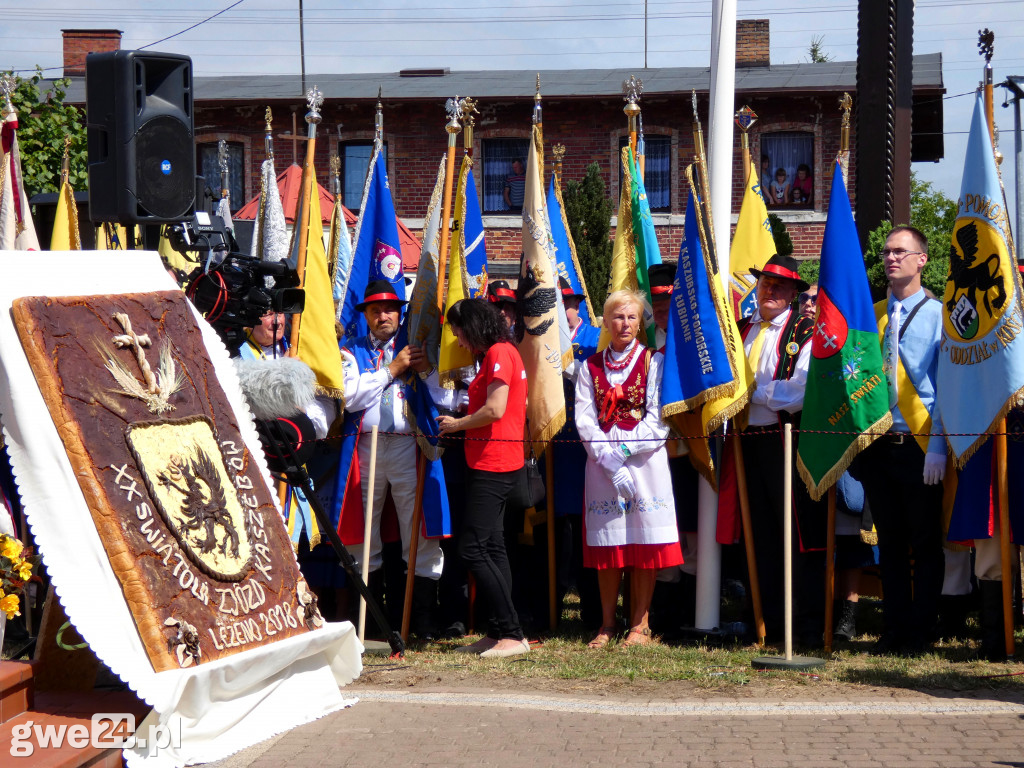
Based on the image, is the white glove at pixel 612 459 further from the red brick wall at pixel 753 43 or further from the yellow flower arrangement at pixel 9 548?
the red brick wall at pixel 753 43

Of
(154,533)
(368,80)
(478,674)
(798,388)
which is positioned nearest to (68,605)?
(154,533)

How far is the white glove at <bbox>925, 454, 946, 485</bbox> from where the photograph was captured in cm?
655

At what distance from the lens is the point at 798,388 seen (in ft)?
23.2

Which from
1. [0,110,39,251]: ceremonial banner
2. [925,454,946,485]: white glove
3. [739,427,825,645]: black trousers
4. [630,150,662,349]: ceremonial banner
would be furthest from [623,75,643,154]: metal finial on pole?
[0,110,39,251]: ceremonial banner

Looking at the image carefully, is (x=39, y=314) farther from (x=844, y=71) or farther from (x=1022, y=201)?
(x=844, y=71)

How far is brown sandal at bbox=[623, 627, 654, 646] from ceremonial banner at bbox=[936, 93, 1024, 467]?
2040 millimetres

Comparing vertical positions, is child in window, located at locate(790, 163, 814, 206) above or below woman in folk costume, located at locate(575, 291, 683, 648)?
above

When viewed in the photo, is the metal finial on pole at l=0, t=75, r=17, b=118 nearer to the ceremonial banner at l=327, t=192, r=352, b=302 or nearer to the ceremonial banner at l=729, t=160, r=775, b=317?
the ceremonial banner at l=327, t=192, r=352, b=302

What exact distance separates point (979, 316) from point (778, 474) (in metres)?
1.40

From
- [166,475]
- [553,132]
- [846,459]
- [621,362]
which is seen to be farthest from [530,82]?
[166,475]

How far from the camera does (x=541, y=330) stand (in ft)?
25.0

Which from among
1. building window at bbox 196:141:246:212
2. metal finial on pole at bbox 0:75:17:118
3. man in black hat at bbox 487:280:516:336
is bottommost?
man in black hat at bbox 487:280:516:336

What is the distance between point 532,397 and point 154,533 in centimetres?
370

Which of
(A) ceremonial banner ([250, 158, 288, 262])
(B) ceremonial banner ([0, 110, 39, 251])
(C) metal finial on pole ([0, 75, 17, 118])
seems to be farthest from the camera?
(A) ceremonial banner ([250, 158, 288, 262])
